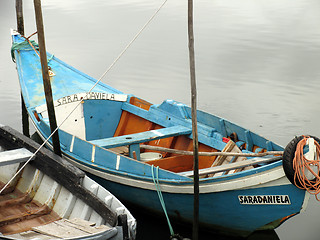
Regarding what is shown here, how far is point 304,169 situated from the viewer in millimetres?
7355

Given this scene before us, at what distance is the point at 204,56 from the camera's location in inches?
760

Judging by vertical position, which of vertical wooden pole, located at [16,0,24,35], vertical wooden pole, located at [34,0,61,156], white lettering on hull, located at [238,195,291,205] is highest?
vertical wooden pole, located at [16,0,24,35]

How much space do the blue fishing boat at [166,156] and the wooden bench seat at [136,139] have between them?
0.05ft

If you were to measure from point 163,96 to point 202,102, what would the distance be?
114cm

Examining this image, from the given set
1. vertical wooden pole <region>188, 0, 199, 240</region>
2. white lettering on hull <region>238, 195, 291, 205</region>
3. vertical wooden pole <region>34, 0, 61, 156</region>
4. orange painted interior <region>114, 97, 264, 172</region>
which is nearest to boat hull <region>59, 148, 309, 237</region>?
white lettering on hull <region>238, 195, 291, 205</region>

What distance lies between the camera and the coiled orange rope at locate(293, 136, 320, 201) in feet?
24.0

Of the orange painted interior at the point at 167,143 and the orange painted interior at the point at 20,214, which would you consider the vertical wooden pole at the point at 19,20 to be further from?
the orange painted interior at the point at 20,214

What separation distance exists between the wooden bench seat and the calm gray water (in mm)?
1315

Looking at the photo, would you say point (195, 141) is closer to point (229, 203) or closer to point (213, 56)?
point (229, 203)

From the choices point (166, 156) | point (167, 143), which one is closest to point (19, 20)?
point (167, 143)

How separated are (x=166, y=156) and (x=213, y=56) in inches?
385

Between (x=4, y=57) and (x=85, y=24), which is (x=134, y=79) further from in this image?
(x=85, y=24)

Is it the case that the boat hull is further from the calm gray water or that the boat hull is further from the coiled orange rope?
the calm gray water

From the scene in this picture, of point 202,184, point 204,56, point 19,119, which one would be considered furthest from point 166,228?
point 204,56
